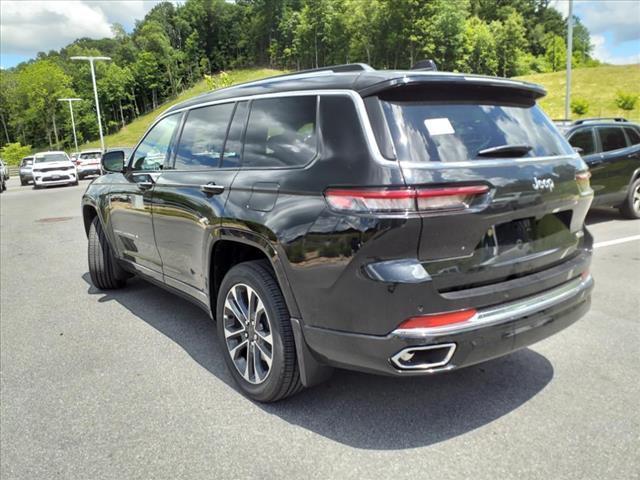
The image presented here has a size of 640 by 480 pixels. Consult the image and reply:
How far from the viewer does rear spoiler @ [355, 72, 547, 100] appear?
251 cm

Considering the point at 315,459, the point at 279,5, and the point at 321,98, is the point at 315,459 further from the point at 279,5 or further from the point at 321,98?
the point at 279,5

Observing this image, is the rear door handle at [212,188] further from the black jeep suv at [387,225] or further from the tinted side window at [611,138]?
the tinted side window at [611,138]

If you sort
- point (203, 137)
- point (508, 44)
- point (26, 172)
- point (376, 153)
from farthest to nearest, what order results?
point (508, 44)
point (26, 172)
point (203, 137)
point (376, 153)

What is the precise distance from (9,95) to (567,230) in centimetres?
8686

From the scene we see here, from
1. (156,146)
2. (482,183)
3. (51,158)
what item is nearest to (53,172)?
(51,158)

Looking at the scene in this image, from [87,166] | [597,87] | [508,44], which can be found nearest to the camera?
[87,166]

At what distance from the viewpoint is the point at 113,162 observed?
4.96 meters

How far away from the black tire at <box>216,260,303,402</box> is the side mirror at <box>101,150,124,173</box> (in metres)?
2.39

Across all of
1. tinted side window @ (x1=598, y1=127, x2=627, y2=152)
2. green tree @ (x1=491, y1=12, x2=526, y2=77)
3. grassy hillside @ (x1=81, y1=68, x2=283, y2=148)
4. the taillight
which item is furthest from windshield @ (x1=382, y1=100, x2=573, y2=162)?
green tree @ (x1=491, y1=12, x2=526, y2=77)

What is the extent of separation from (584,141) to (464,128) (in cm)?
703

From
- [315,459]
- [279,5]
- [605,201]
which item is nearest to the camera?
[315,459]

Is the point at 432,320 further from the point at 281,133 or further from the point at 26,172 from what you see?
the point at 26,172

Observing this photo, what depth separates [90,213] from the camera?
5.90 metres

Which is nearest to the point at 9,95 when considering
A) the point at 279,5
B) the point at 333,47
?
the point at 333,47
